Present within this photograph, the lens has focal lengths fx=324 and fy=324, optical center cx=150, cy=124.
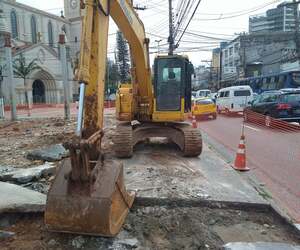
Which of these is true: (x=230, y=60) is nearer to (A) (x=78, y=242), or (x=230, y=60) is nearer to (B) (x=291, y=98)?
(B) (x=291, y=98)

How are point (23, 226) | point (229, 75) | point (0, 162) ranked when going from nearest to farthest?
point (23, 226)
point (0, 162)
point (229, 75)

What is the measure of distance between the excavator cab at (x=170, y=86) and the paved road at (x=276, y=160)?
Answer: 2.48 meters

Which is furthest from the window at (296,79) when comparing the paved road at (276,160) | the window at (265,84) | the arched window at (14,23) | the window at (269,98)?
the arched window at (14,23)

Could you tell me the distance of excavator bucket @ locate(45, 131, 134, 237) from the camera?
3.60 m

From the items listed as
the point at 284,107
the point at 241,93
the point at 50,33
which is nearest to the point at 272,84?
the point at 241,93

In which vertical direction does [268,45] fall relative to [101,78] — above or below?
above

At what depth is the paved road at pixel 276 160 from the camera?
19.4 ft

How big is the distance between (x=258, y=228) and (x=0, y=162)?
6553 millimetres

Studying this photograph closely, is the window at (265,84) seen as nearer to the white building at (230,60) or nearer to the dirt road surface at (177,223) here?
the dirt road surface at (177,223)

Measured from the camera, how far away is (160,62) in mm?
9055

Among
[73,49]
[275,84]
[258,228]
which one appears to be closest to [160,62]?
[258,228]

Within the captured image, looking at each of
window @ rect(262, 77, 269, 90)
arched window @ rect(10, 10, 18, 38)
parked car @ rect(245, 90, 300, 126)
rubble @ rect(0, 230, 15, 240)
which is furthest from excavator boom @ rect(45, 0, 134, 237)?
arched window @ rect(10, 10, 18, 38)

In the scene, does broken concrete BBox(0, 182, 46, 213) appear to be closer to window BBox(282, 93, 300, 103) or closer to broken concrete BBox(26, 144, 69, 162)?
broken concrete BBox(26, 144, 69, 162)

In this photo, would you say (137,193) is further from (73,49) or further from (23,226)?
(73,49)
